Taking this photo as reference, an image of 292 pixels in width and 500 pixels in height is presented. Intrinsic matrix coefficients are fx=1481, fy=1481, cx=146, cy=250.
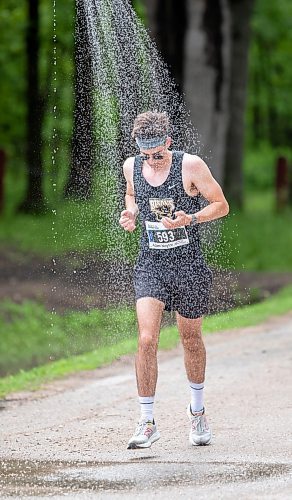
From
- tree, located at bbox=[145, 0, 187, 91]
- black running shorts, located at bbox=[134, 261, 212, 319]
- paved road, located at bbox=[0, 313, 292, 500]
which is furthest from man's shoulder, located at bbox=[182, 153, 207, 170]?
tree, located at bbox=[145, 0, 187, 91]

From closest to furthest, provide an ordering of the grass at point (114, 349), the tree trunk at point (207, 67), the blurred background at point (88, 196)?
the grass at point (114, 349) → the blurred background at point (88, 196) → the tree trunk at point (207, 67)

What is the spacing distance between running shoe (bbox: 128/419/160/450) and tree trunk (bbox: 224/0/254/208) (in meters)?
21.4

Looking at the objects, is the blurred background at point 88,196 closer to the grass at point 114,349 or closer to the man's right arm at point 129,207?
the grass at point 114,349

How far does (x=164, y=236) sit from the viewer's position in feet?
25.0

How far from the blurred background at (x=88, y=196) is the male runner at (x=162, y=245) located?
8.02 ft

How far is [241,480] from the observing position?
6742 millimetres

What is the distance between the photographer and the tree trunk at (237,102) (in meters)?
28.7

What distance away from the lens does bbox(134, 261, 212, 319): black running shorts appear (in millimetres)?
7688

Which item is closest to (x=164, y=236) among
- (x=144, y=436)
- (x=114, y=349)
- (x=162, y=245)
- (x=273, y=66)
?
(x=162, y=245)

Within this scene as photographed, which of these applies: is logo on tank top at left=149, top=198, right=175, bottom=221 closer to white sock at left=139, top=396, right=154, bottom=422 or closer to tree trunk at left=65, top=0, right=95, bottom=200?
white sock at left=139, top=396, right=154, bottom=422

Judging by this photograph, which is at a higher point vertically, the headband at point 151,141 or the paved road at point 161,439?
the headband at point 151,141

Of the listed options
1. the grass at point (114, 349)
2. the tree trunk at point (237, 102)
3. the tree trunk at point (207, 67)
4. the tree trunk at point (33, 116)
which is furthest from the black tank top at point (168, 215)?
the tree trunk at point (237, 102)

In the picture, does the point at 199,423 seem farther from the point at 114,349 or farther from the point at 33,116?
the point at 33,116

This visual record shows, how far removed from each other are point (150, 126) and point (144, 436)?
160cm
